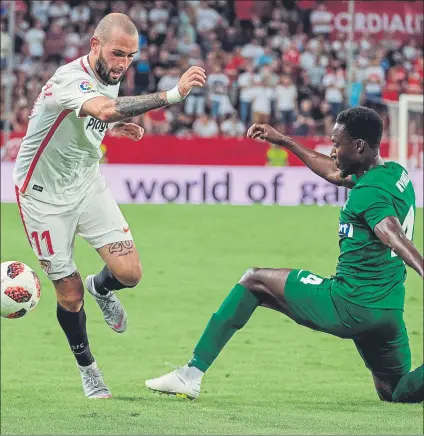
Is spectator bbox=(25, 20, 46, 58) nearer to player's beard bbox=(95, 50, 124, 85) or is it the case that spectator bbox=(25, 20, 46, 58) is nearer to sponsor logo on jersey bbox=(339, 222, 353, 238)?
player's beard bbox=(95, 50, 124, 85)

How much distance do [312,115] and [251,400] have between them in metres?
18.1

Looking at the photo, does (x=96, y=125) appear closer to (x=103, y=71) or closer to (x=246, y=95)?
(x=103, y=71)

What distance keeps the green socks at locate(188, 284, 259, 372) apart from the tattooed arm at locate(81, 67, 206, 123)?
53.1 inches

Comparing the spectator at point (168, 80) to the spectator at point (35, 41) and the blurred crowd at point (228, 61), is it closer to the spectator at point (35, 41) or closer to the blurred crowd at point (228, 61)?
the blurred crowd at point (228, 61)

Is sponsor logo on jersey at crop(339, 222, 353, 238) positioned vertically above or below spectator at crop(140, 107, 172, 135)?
above

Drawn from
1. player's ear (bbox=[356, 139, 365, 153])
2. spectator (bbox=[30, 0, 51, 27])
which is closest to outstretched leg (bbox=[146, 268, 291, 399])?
player's ear (bbox=[356, 139, 365, 153])

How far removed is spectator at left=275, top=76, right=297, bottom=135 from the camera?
25125 mm

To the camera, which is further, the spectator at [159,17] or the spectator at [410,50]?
the spectator at [410,50]

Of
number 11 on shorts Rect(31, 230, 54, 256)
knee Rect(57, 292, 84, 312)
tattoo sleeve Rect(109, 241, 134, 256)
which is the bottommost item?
knee Rect(57, 292, 84, 312)

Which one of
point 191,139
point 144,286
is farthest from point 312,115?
point 144,286

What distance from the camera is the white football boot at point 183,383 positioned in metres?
7.57

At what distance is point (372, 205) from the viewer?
6.57 metres

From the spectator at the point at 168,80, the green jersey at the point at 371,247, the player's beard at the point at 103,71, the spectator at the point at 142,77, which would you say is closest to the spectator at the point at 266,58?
the spectator at the point at 168,80

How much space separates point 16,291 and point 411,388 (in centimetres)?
284
